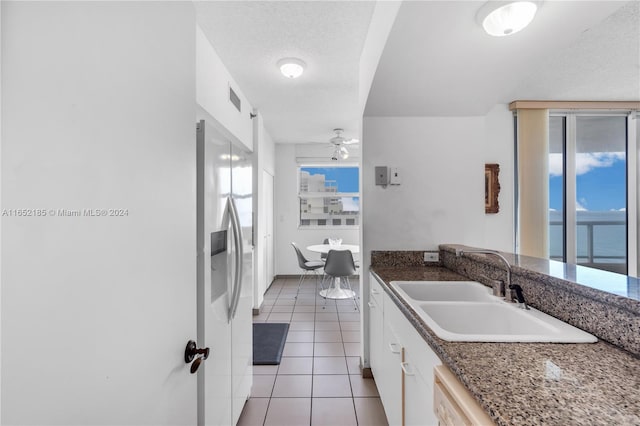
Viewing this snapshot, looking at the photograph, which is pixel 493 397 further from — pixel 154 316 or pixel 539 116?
pixel 539 116

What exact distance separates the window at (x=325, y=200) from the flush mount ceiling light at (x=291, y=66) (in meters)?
3.26

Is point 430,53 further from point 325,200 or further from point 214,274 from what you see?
point 325,200

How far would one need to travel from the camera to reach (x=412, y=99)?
200 centimetres

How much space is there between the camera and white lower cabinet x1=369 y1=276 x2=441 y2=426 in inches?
39.5

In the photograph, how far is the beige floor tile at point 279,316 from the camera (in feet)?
11.7

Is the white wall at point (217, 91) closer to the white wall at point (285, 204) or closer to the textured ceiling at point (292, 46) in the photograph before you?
the textured ceiling at point (292, 46)

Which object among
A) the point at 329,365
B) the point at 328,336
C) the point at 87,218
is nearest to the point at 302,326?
the point at 328,336

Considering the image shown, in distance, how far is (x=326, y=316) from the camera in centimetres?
365

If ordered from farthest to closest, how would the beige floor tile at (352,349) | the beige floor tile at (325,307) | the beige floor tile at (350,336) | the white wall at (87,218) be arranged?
the beige floor tile at (325,307), the beige floor tile at (350,336), the beige floor tile at (352,349), the white wall at (87,218)

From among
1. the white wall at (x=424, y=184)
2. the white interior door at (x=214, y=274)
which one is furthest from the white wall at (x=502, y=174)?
the white interior door at (x=214, y=274)

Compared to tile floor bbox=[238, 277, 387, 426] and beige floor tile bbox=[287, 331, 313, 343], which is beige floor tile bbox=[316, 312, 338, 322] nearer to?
tile floor bbox=[238, 277, 387, 426]

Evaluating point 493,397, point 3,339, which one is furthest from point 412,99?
point 3,339

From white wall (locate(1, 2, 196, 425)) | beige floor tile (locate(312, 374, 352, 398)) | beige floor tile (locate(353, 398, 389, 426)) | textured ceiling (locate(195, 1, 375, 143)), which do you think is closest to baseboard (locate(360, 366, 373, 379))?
beige floor tile (locate(312, 374, 352, 398))

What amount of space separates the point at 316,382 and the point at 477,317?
1.43 metres
